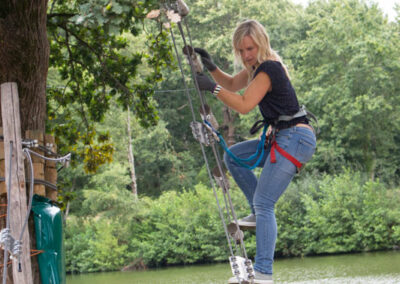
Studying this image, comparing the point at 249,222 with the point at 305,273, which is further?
the point at 305,273

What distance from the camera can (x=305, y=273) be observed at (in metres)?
14.8

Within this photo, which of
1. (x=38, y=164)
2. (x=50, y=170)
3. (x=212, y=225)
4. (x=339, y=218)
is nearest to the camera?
(x=38, y=164)

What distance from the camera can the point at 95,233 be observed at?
22.0 meters

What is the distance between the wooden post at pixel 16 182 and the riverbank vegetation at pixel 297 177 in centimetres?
953

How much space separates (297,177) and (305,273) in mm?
9047

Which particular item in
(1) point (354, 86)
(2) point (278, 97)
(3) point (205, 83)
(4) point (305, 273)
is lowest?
(4) point (305, 273)

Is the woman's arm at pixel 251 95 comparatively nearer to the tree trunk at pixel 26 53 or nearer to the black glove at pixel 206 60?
the black glove at pixel 206 60

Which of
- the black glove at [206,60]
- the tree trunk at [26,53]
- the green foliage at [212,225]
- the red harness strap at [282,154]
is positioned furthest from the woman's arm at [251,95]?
the green foliage at [212,225]

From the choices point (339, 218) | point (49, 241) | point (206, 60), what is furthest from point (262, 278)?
point (339, 218)

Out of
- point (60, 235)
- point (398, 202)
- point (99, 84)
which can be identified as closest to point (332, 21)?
point (398, 202)

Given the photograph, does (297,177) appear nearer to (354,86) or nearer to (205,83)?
(354,86)

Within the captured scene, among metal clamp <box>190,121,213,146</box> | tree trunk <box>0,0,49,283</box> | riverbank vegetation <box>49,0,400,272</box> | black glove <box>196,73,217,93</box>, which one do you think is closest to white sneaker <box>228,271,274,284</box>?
metal clamp <box>190,121,213,146</box>

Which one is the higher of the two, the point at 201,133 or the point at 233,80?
the point at 233,80

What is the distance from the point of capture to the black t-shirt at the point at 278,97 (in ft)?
12.9
